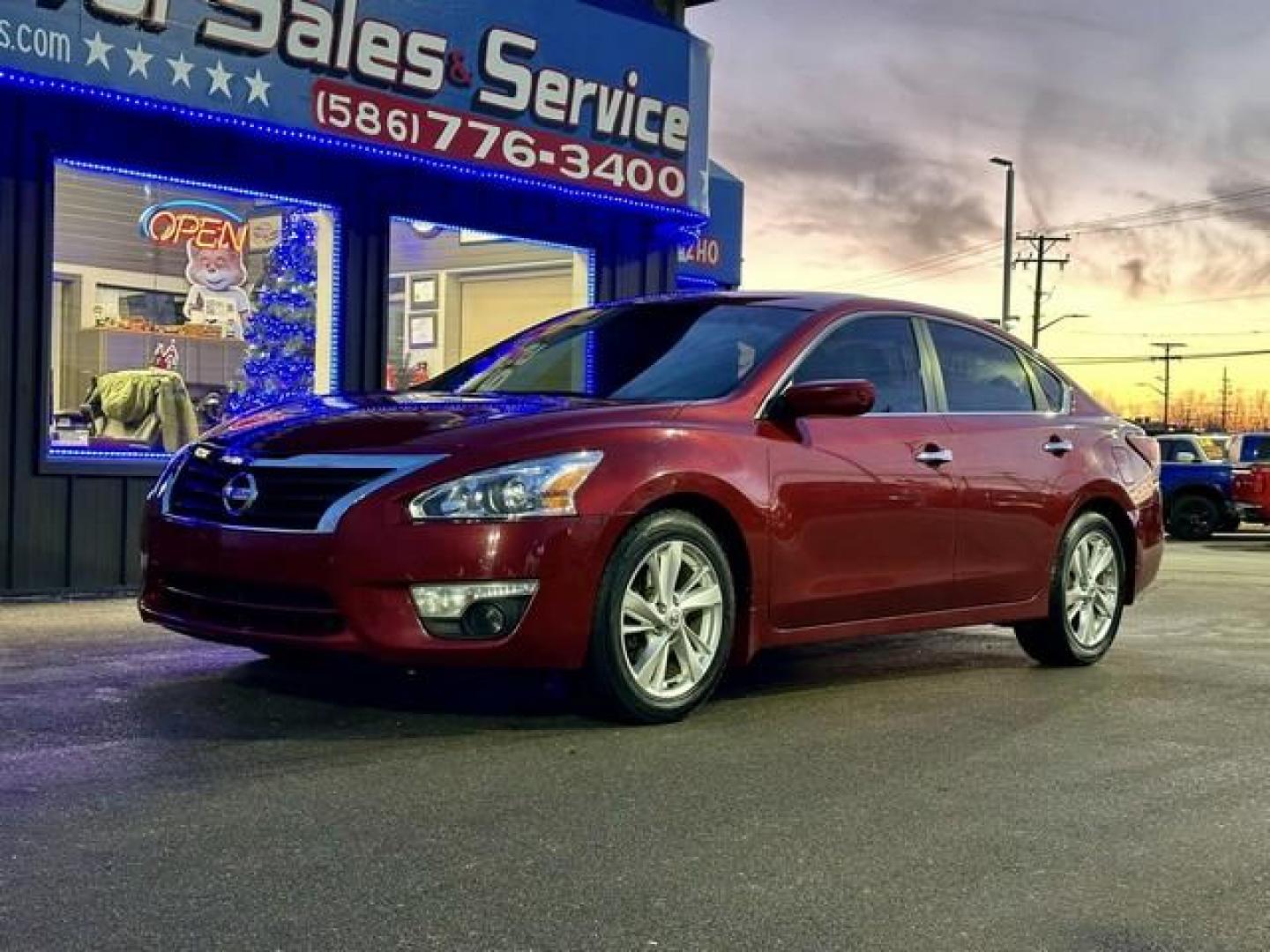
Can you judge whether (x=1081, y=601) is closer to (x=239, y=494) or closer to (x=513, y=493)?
(x=513, y=493)

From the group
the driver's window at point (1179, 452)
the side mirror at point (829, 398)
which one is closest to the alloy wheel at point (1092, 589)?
the side mirror at point (829, 398)

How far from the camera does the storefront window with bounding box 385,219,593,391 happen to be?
1141cm

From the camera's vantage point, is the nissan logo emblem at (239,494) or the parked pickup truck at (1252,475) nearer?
the nissan logo emblem at (239,494)

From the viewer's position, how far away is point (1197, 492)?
73.5 ft

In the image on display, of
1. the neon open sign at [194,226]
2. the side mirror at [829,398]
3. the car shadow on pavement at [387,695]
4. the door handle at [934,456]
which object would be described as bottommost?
the car shadow on pavement at [387,695]

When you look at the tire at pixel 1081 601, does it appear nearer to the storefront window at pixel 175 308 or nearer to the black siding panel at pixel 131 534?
the black siding panel at pixel 131 534

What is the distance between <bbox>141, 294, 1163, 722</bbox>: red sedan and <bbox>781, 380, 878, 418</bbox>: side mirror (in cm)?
1

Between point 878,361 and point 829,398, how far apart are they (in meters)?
0.81

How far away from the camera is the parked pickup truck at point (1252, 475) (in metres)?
20.8

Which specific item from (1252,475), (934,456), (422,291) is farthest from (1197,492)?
(934,456)

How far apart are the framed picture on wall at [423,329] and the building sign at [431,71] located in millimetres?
1479

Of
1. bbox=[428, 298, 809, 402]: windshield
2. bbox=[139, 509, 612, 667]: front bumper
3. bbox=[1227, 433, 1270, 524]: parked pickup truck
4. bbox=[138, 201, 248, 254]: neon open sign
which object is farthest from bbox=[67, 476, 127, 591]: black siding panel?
bbox=[1227, 433, 1270, 524]: parked pickup truck

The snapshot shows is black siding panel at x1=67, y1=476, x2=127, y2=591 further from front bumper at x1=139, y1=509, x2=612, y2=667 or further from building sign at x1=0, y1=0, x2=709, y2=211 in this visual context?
front bumper at x1=139, y1=509, x2=612, y2=667

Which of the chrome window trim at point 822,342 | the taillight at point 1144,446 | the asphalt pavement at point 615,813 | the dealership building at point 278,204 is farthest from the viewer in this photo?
the dealership building at point 278,204
